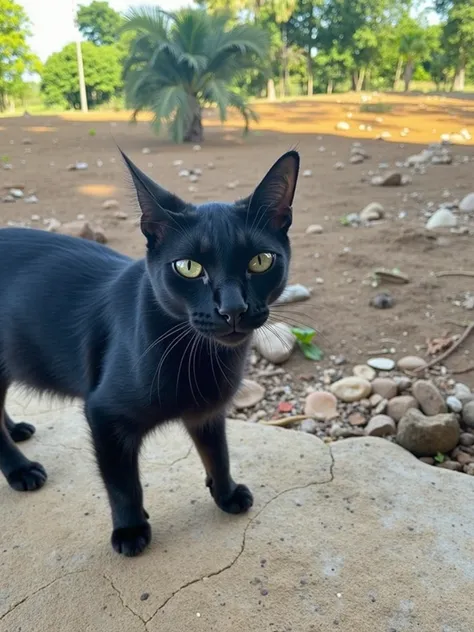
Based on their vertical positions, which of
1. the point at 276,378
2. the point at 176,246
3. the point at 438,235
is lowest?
the point at 276,378

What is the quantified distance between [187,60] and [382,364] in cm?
924

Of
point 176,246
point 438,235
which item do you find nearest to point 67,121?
point 438,235

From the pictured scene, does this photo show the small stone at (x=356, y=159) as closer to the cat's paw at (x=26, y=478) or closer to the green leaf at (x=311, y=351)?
the green leaf at (x=311, y=351)

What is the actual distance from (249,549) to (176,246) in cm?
94

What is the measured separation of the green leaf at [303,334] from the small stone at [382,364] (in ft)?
1.10

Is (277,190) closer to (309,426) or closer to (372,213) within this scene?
(309,426)

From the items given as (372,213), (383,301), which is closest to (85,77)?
(372,213)

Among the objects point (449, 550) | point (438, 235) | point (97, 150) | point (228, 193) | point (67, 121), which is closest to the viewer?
point (449, 550)

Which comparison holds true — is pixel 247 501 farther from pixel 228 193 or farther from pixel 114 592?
pixel 228 193

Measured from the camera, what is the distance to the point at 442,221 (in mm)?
4414

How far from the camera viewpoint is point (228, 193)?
6172 millimetres

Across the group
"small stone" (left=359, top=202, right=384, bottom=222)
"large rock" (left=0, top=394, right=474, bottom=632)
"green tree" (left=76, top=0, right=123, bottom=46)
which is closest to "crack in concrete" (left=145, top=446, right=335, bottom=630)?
"large rock" (left=0, top=394, right=474, bottom=632)

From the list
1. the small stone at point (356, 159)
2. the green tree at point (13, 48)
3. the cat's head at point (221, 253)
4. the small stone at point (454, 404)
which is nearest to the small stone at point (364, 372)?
the small stone at point (454, 404)

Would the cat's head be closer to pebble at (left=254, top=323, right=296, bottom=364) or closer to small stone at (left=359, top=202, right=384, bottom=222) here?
pebble at (left=254, top=323, right=296, bottom=364)
